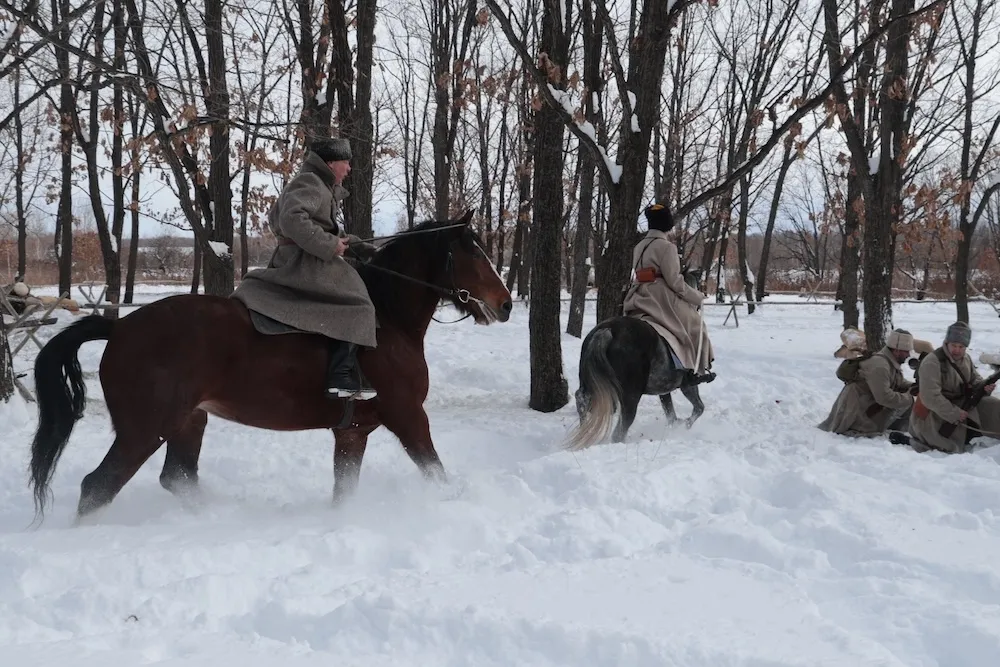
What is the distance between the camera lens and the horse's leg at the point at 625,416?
6.53m

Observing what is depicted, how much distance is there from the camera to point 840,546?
144 inches

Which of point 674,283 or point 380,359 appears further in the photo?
point 674,283

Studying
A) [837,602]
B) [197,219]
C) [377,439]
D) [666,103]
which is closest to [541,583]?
[837,602]

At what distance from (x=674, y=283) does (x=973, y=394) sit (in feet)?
9.36

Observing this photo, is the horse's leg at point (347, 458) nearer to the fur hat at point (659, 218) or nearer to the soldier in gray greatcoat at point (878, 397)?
the fur hat at point (659, 218)

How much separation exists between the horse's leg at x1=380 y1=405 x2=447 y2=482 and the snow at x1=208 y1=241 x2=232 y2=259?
16.6 ft

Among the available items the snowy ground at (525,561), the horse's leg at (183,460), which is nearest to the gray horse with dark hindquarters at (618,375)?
the snowy ground at (525,561)

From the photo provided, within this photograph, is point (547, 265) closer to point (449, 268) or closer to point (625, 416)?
point (625, 416)

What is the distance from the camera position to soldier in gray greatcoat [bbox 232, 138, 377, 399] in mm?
4309

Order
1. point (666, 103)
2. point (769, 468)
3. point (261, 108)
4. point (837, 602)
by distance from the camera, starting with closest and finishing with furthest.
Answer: point (837, 602) → point (769, 468) → point (261, 108) → point (666, 103)

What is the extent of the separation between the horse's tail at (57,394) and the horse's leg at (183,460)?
70 cm

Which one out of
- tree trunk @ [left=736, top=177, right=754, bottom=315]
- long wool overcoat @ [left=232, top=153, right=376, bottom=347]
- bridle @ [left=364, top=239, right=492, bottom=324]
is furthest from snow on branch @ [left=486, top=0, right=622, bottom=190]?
tree trunk @ [left=736, top=177, right=754, bottom=315]

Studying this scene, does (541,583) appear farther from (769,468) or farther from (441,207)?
(441,207)

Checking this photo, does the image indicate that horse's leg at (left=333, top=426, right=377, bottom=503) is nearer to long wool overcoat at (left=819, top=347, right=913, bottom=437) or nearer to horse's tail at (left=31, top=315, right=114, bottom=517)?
horse's tail at (left=31, top=315, right=114, bottom=517)
